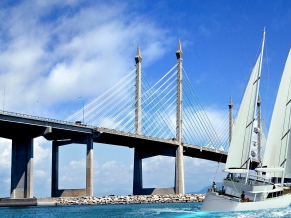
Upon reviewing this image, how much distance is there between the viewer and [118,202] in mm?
70188

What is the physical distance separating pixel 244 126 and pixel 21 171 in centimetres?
3572

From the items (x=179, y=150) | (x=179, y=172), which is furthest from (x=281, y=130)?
(x=179, y=172)

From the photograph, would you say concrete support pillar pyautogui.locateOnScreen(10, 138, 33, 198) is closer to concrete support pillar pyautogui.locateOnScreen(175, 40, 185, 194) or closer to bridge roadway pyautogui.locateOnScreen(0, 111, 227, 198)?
bridge roadway pyautogui.locateOnScreen(0, 111, 227, 198)

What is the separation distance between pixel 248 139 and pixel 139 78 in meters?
40.0

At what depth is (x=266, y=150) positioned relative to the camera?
42.5 meters

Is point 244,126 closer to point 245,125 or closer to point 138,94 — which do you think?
point 245,125

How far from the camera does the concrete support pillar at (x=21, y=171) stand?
225ft

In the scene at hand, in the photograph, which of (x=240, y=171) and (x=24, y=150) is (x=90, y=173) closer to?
(x=24, y=150)

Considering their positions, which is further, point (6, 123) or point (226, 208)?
point (6, 123)

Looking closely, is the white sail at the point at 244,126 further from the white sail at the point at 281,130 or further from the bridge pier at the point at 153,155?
the bridge pier at the point at 153,155

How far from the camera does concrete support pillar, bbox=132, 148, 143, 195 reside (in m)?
84.1

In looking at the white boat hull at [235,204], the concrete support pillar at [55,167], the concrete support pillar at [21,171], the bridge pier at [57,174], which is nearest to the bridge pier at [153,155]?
the bridge pier at [57,174]

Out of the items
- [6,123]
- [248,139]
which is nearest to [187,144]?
[6,123]

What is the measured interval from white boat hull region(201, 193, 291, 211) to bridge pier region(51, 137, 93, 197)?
3561 cm
